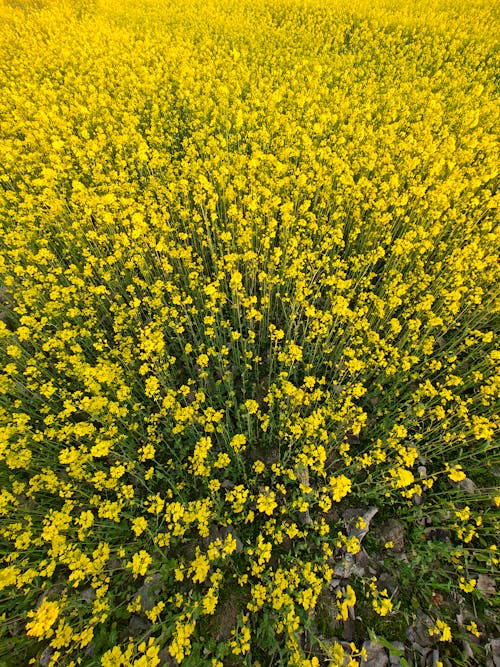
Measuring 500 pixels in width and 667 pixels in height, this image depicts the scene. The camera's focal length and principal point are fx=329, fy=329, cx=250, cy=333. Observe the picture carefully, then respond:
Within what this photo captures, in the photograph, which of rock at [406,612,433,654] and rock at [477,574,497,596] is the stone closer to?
rock at [477,574,497,596]

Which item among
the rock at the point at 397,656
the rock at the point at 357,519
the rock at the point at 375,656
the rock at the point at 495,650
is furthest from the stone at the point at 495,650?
the rock at the point at 357,519

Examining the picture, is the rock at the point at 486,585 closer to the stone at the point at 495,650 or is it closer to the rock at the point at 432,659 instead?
the stone at the point at 495,650

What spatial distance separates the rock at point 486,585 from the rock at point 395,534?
799mm

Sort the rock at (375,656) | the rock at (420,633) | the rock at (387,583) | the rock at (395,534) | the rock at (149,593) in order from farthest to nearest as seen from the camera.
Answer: the rock at (395,534) < the rock at (387,583) < the rock at (149,593) < the rock at (420,633) < the rock at (375,656)

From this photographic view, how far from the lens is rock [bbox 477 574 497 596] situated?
348cm

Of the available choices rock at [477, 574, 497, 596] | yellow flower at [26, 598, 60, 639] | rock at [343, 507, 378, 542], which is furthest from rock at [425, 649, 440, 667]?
yellow flower at [26, 598, 60, 639]

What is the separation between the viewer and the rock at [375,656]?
10.3 feet

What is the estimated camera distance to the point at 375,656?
3.18m

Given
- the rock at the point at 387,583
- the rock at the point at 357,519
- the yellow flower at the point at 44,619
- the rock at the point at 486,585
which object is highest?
the yellow flower at the point at 44,619

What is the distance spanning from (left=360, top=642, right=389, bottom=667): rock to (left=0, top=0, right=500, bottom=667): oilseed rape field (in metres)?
0.02

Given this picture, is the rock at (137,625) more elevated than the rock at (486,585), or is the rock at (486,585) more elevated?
the rock at (137,625)

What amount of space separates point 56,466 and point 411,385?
5.06 meters

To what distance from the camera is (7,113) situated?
9125mm

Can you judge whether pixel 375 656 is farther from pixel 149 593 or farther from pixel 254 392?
pixel 254 392
